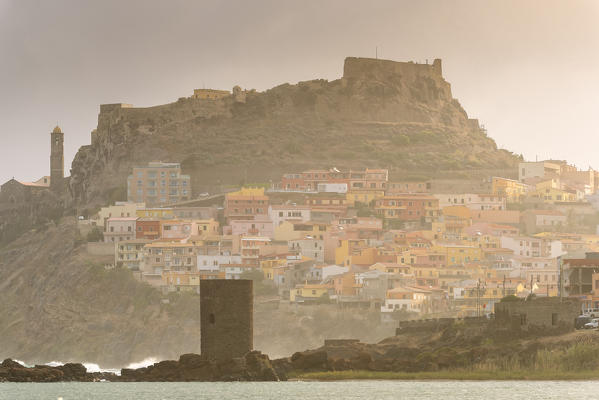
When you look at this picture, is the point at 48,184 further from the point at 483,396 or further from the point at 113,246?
the point at 483,396

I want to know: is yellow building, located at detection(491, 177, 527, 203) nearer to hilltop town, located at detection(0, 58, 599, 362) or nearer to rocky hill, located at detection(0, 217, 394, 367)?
hilltop town, located at detection(0, 58, 599, 362)

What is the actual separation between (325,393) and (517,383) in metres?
6.47

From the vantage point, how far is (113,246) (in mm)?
116562

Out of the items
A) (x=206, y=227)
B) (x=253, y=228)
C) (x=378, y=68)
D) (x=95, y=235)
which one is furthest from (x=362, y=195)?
(x=378, y=68)

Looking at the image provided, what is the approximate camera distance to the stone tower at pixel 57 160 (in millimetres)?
148375

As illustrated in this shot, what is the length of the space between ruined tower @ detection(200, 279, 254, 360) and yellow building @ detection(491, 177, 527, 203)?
7745 centimetres

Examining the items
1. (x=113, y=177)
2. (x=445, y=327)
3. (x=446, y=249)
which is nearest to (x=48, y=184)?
(x=113, y=177)

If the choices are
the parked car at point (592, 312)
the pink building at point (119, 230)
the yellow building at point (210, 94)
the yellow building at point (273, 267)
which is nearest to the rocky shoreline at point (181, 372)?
the parked car at point (592, 312)

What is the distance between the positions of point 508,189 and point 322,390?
79.7 metres

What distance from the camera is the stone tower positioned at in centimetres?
14838

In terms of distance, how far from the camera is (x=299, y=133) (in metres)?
146

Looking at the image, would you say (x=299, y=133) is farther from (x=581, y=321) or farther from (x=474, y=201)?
(x=581, y=321)

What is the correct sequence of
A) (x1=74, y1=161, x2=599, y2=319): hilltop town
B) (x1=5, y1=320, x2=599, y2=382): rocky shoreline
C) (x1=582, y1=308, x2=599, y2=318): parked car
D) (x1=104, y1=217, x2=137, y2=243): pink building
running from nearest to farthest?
1. (x1=5, y1=320, x2=599, y2=382): rocky shoreline
2. (x1=582, y1=308, x2=599, y2=318): parked car
3. (x1=74, y1=161, x2=599, y2=319): hilltop town
4. (x1=104, y1=217, x2=137, y2=243): pink building

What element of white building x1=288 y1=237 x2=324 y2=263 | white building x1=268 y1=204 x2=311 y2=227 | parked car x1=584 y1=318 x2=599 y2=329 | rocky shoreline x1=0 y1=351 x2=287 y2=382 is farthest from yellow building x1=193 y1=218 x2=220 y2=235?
parked car x1=584 y1=318 x2=599 y2=329
